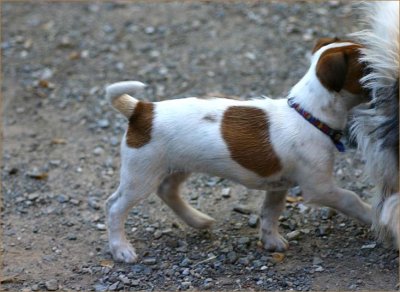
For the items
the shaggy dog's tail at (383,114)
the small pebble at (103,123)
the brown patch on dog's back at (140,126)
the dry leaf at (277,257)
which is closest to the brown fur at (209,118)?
the brown patch on dog's back at (140,126)

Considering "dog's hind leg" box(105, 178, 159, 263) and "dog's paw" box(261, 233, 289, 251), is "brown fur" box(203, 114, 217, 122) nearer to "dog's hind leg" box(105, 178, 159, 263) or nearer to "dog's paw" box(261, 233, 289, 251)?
"dog's hind leg" box(105, 178, 159, 263)

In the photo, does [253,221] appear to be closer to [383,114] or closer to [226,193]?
[226,193]

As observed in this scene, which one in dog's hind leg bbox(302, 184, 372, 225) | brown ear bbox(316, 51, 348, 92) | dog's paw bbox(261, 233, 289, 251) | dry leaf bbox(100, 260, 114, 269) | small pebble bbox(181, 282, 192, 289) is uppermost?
brown ear bbox(316, 51, 348, 92)

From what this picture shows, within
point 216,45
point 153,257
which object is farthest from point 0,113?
point 153,257

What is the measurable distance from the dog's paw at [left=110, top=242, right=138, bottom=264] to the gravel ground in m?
0.05

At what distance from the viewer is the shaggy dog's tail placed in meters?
3.56

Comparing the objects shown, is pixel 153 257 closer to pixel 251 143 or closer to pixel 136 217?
pixel 136 217

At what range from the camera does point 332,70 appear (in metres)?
3.73

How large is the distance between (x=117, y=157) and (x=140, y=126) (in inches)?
A: 56.3

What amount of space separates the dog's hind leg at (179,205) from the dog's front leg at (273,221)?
1.19ft

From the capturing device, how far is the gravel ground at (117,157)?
3.99m

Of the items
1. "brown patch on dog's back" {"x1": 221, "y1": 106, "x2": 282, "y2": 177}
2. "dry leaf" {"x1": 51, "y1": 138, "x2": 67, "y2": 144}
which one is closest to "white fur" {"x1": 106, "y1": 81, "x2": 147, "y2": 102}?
"brown patch on dog's back" {"x1": 221, "y1": 106, "x2": 282, "y2": 177}

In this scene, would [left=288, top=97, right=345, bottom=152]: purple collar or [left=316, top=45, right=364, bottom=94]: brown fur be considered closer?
[left=316, top=45, right=364, bottom=94]: brown fur

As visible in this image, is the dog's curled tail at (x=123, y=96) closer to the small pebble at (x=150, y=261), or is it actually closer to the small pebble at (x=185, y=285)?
the small pebble at (x=150, y=261)
